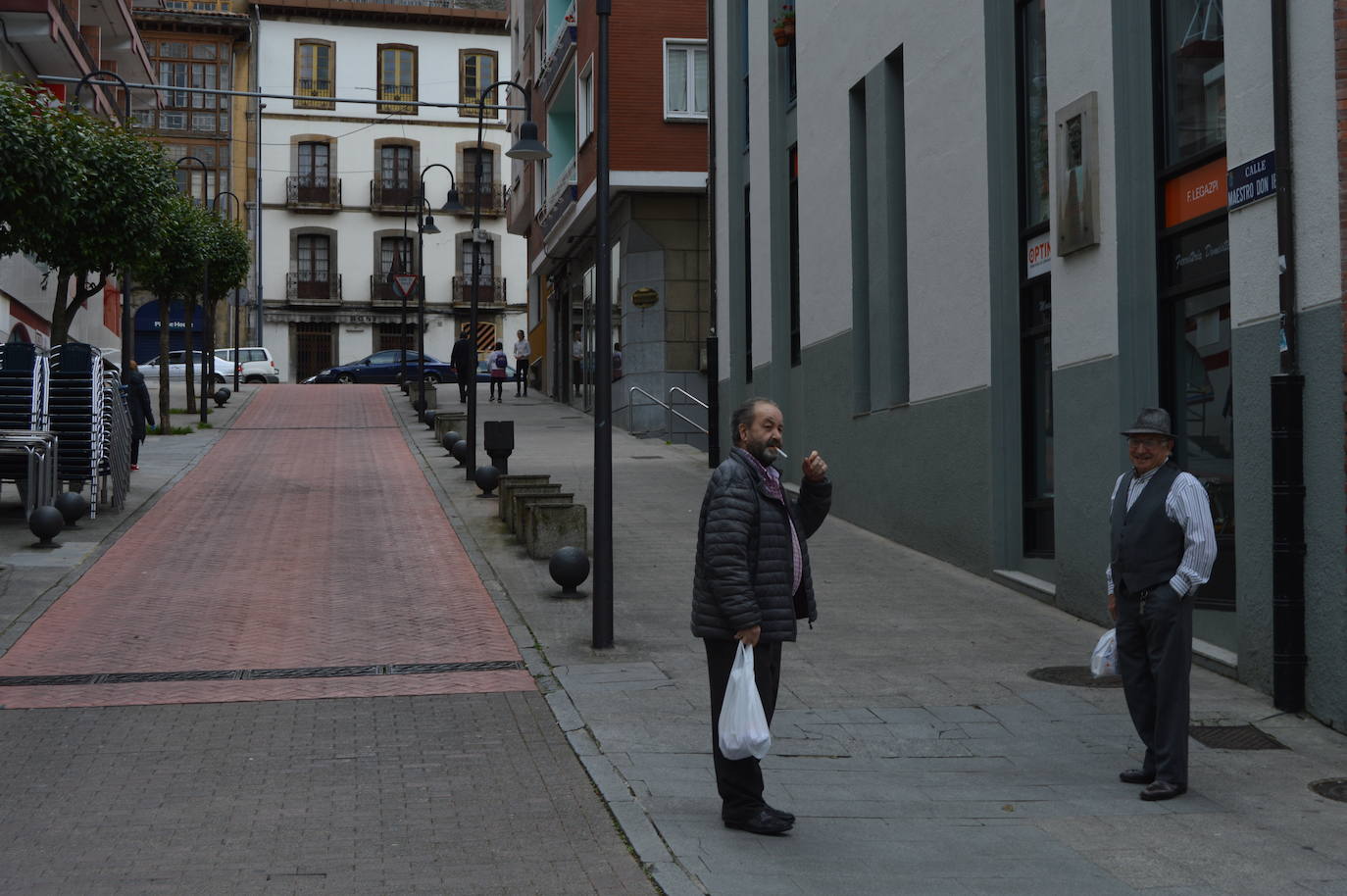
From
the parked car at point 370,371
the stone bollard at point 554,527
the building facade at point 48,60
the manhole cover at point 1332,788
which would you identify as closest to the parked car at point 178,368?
the building facade at point 48,60

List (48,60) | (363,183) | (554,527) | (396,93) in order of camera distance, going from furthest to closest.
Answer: (396,93), (363,183), (48,60), (554,527)

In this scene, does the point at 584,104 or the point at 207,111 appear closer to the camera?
the point at 584,104

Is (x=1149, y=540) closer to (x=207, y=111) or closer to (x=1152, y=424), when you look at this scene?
(x=1152, y=424)

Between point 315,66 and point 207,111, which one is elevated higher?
point 315,66

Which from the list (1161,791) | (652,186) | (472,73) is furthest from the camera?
(472,73)

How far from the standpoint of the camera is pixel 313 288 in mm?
60281

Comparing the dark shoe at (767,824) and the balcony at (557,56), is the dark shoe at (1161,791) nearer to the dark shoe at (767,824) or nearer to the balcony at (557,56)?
the dark shoe at (767,824)

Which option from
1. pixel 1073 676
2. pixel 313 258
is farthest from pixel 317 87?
pixel 1073 676

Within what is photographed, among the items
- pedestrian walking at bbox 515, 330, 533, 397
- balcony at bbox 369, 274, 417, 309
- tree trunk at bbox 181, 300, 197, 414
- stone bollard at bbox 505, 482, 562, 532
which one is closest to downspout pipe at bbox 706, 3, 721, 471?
stone bollard at bbox 505, 482, 562, 532

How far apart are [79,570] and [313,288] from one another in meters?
47.7

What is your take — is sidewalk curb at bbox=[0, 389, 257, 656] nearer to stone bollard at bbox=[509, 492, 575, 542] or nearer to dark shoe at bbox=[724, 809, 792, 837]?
stone bollard at bbox=[509, 492, 575, 542]

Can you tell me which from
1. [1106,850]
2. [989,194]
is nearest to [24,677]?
[1106,850]

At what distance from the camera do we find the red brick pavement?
9508 millimetres

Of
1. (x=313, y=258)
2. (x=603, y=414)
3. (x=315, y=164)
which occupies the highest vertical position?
(x=315, y=164)
